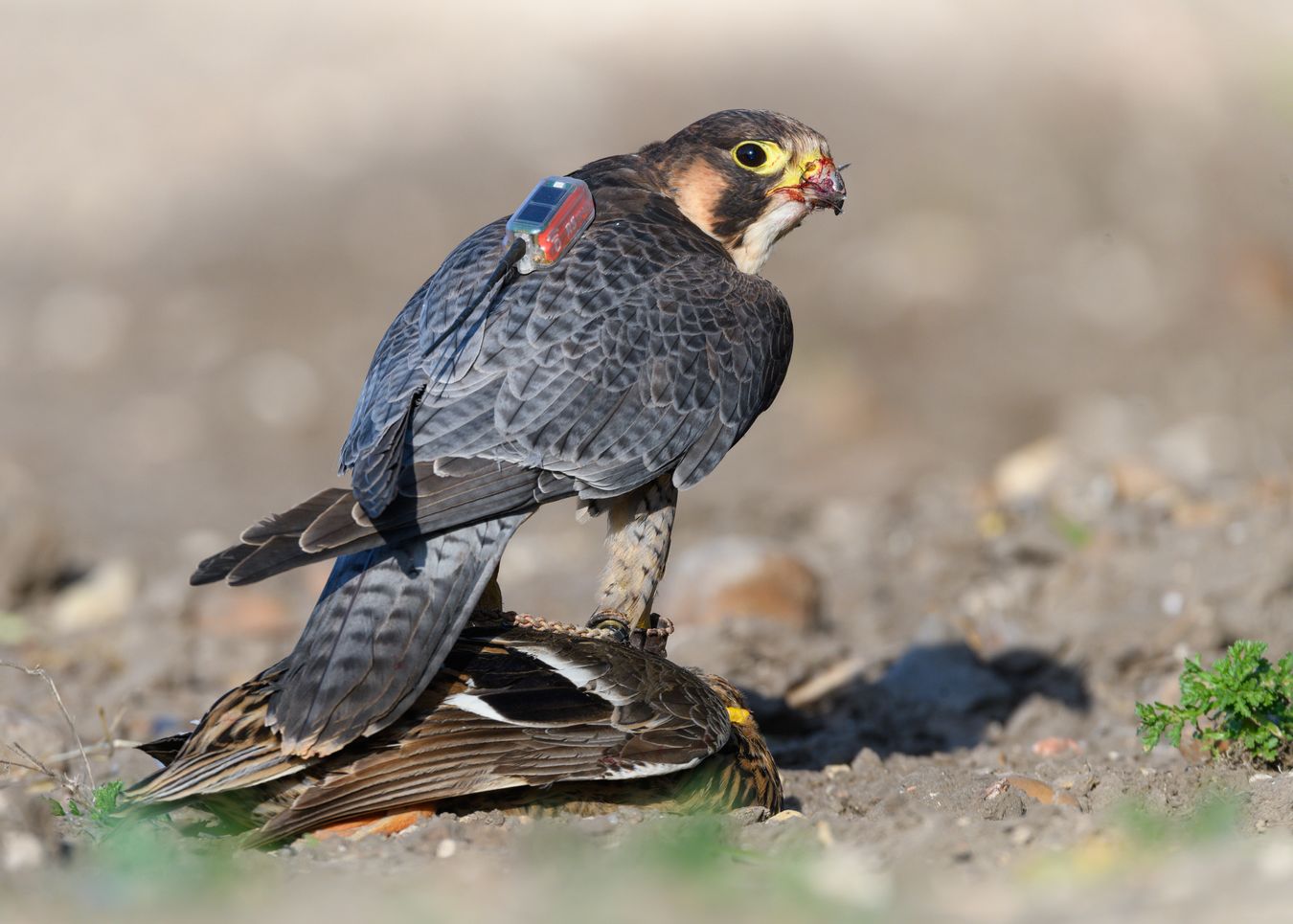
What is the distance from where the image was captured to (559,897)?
276 cm

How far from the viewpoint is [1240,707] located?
4.25 metres

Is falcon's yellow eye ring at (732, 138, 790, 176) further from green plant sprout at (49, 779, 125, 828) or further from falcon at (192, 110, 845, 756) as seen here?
green plant sprout at (49, 779, 125, 828)

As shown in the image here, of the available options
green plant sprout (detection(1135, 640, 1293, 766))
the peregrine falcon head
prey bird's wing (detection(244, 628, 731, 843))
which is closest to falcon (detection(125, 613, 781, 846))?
prey bird's wing (detection(244, 628, 731, 843))

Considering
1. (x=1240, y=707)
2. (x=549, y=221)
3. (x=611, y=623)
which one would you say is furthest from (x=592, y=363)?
(x=1240, y=707)

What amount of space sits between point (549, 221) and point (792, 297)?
7197 mm

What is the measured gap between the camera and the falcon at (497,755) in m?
3.79

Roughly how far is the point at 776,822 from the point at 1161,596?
11.2 ft

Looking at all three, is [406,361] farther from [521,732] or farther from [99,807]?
[99,807]

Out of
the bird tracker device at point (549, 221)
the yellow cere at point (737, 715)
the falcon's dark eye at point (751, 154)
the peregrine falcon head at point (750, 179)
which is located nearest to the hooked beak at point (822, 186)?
the peregrine falcon head at point (750, 179)

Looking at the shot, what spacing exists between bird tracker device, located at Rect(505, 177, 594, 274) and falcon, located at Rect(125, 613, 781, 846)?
44.7 inches

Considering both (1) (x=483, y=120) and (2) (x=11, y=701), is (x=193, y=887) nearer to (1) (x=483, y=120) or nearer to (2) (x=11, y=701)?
(2) (x=11, y=701)

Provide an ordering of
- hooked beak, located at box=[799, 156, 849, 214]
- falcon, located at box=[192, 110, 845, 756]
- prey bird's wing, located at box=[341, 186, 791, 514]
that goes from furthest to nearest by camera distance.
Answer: hooked beak, located at box=[799, 156, 849, 214]
prey bird's wing, located at box=[341, 186, 791, 514]
falcon, located at box=[192, 110, 845, 756]

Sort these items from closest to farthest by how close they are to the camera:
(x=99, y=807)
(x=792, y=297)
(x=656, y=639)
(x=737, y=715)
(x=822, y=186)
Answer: (x=99, y=807), (x=737, y=715), (x=656, y=639), (x=822, y=186), (x=792, y=297)

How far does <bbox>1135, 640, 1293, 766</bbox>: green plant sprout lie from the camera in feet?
14.0
